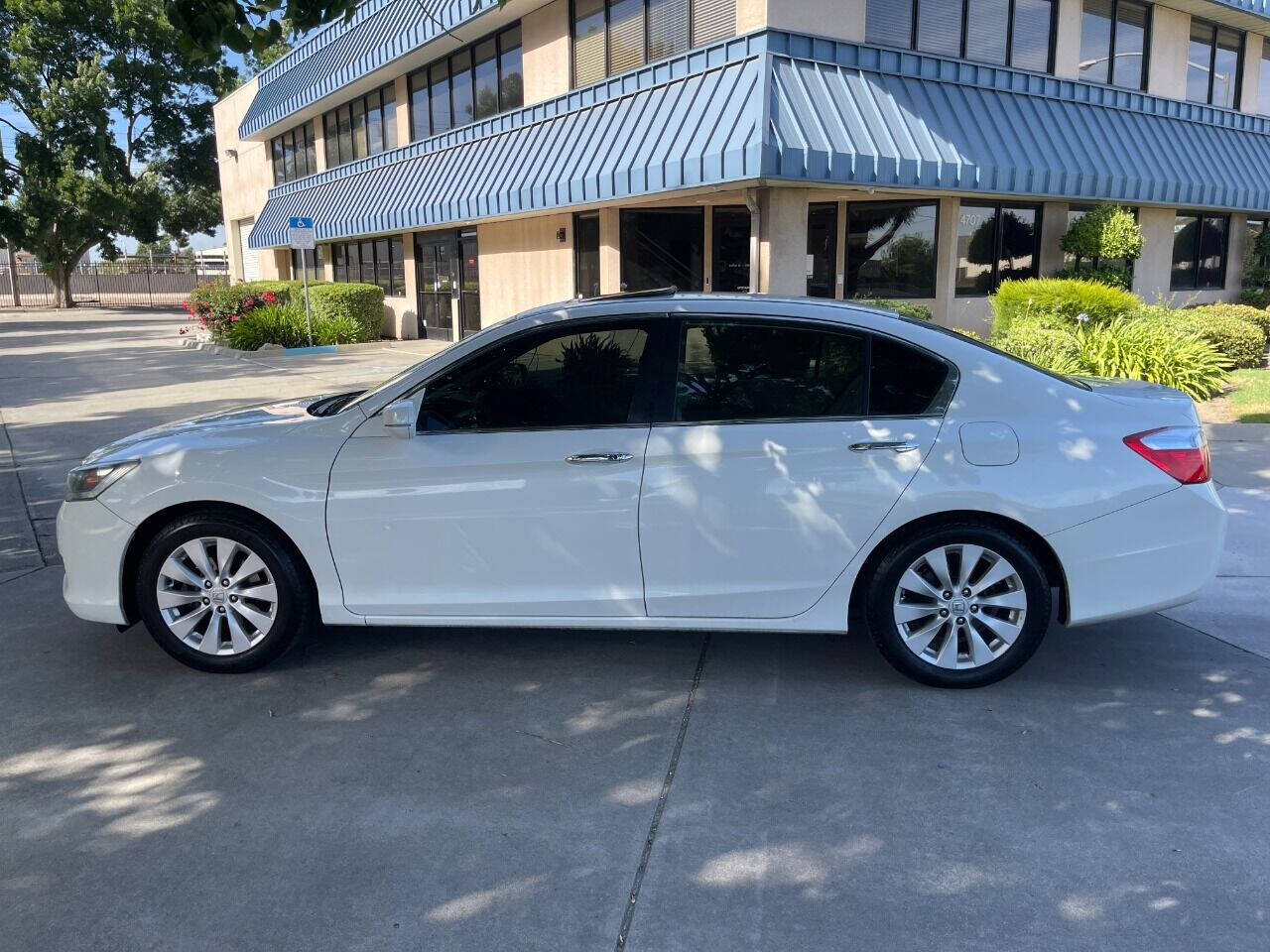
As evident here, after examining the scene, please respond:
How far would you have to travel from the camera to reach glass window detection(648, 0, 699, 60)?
14180 millimetres

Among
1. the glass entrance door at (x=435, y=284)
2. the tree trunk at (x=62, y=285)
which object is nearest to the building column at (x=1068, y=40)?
the glass entrance door at (x=435, y=284)

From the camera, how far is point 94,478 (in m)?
4.48

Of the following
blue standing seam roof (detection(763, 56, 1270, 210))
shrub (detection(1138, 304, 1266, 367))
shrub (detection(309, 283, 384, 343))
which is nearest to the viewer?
blue standing seam roof (detection(763, 56, 1270, 210))

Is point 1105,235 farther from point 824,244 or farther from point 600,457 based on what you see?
point 600,457

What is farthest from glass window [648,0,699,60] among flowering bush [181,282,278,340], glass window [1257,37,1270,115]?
glass window [1257,37,1270,115]

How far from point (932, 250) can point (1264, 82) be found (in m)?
10.2

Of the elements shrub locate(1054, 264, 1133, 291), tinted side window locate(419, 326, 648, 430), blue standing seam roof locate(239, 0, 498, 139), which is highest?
blue standing seam roof locate(239, 0, 498, 139)

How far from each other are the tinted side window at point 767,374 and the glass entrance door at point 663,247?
1183cm

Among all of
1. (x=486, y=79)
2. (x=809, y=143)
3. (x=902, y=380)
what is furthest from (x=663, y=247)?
(x=902, y=380)

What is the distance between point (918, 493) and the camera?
161 inches

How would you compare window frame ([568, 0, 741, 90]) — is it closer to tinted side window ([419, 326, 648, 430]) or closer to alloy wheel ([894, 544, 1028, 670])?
tinted side window ([419, 326, 648, 430])

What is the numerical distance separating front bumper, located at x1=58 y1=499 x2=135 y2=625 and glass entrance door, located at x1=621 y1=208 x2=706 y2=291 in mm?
12230

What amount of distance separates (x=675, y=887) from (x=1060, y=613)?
2.22 metres

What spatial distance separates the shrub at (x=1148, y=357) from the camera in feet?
37.8
